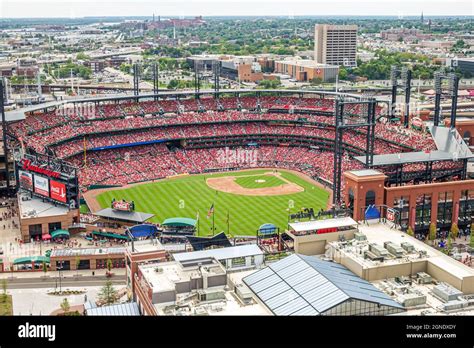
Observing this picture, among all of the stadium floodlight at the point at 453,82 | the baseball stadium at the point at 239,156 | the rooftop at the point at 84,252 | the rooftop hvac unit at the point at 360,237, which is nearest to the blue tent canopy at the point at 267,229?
the baseball stadium at the point at 239,156

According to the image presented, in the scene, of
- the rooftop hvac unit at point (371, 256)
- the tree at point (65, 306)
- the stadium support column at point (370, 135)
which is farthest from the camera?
the stadium support column at point (370, 135)

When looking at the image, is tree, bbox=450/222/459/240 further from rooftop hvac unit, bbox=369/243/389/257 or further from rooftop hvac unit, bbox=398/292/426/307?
rooftop hvac unit, bbox=398/292/426/307

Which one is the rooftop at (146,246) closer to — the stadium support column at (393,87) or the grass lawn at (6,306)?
the grass lawn at (6,306)

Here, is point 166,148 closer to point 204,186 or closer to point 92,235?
point 204,186

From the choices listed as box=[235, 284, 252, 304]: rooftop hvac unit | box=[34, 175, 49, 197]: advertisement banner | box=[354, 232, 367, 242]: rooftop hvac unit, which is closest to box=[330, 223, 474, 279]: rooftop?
box=[354, 232, 367, 242]: rooftop hvac unit

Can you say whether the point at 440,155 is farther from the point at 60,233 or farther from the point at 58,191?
the point at 58,191

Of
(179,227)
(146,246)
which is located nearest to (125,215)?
(179,227)
